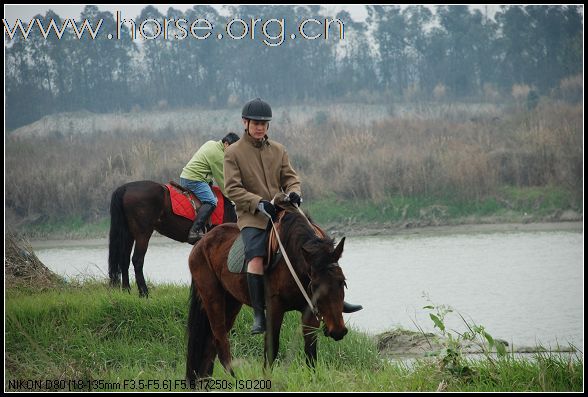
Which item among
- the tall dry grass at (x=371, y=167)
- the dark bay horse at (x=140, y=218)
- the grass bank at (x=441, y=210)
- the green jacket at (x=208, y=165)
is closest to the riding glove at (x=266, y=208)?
the green jacket at (x=208, y=165)

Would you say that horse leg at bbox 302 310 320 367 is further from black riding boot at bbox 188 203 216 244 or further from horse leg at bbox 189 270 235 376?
black riding boot at bbox 188 203 216 244

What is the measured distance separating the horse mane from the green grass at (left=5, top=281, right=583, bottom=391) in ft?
2.36

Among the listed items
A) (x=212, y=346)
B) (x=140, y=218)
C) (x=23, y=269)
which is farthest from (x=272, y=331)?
(x=23, y=269)

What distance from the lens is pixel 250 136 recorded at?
6719 mm

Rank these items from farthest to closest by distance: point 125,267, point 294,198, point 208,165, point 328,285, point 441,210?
point 441,210, point 125,267, point 208,165, point 294,198, point 328,285

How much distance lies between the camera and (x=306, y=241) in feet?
20.0

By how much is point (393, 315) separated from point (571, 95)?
26.9 meters

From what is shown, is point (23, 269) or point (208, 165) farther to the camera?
point (23, 269)

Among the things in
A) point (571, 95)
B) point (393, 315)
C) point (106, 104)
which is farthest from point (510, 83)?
point (393, 315)

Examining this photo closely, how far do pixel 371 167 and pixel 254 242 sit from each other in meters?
18.0

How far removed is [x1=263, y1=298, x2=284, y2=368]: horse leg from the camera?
6.29m

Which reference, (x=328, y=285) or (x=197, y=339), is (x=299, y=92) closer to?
(x=197, y=339)

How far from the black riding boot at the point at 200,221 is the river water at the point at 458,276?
1044mm

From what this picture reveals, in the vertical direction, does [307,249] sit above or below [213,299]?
above
